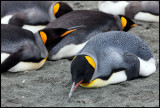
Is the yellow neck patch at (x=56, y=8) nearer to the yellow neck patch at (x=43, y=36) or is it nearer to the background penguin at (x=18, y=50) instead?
the yellow neck patch at (x=43, y=36)

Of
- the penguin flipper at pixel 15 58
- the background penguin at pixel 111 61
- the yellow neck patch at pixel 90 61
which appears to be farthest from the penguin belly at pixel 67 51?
the yellow neck patch at pixel 90 61

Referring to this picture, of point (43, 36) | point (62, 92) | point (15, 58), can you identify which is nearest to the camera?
point (62, 92)

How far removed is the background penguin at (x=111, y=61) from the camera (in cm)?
331

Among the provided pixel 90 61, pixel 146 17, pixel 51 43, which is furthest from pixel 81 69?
pixel 146 17

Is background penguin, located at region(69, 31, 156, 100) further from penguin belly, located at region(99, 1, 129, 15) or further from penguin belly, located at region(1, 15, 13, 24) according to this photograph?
penguin belly, located at region(99, 1, 129, 15)

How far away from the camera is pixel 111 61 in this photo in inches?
141

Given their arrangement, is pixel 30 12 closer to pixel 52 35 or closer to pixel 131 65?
pixel 52 35

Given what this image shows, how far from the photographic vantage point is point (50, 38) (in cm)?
439

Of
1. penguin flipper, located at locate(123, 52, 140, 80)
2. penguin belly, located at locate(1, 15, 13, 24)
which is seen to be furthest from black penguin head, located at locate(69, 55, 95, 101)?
penguin belly, located at locate(1, 15, 13, 24)

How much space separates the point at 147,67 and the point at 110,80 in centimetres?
57

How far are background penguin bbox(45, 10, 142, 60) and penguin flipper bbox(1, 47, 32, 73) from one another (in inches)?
25.1

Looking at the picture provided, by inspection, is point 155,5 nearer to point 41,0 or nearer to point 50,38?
point 41,0

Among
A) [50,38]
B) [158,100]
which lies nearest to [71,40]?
[50,38]

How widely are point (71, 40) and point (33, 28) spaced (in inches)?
44.3
